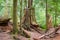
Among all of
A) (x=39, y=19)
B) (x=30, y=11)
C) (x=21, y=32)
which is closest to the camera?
(x=21, y=32)

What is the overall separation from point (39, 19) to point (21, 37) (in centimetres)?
952

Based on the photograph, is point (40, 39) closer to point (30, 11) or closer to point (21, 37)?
point (21, 37)

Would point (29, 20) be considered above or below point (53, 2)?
below

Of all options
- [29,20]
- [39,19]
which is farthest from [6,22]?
[39,19]

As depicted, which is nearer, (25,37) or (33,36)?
(25,37)

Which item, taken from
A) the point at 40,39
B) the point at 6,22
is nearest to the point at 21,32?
the point at 40,39

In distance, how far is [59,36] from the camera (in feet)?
32.9

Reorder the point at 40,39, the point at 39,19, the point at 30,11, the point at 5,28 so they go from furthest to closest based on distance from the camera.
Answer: the point at 39,19
the point at 30,11
the point at 5,28
the point at 40,39

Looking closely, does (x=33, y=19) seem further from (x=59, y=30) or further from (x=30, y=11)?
(x=59, y=30)

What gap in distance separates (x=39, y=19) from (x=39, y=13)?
0.82 meters

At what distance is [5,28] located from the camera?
9672mm

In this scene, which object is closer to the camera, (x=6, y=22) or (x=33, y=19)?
(x=6, y=22)

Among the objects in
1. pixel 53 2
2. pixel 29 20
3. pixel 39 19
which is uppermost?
pixel 53 2

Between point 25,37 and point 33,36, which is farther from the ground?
point 25,37
